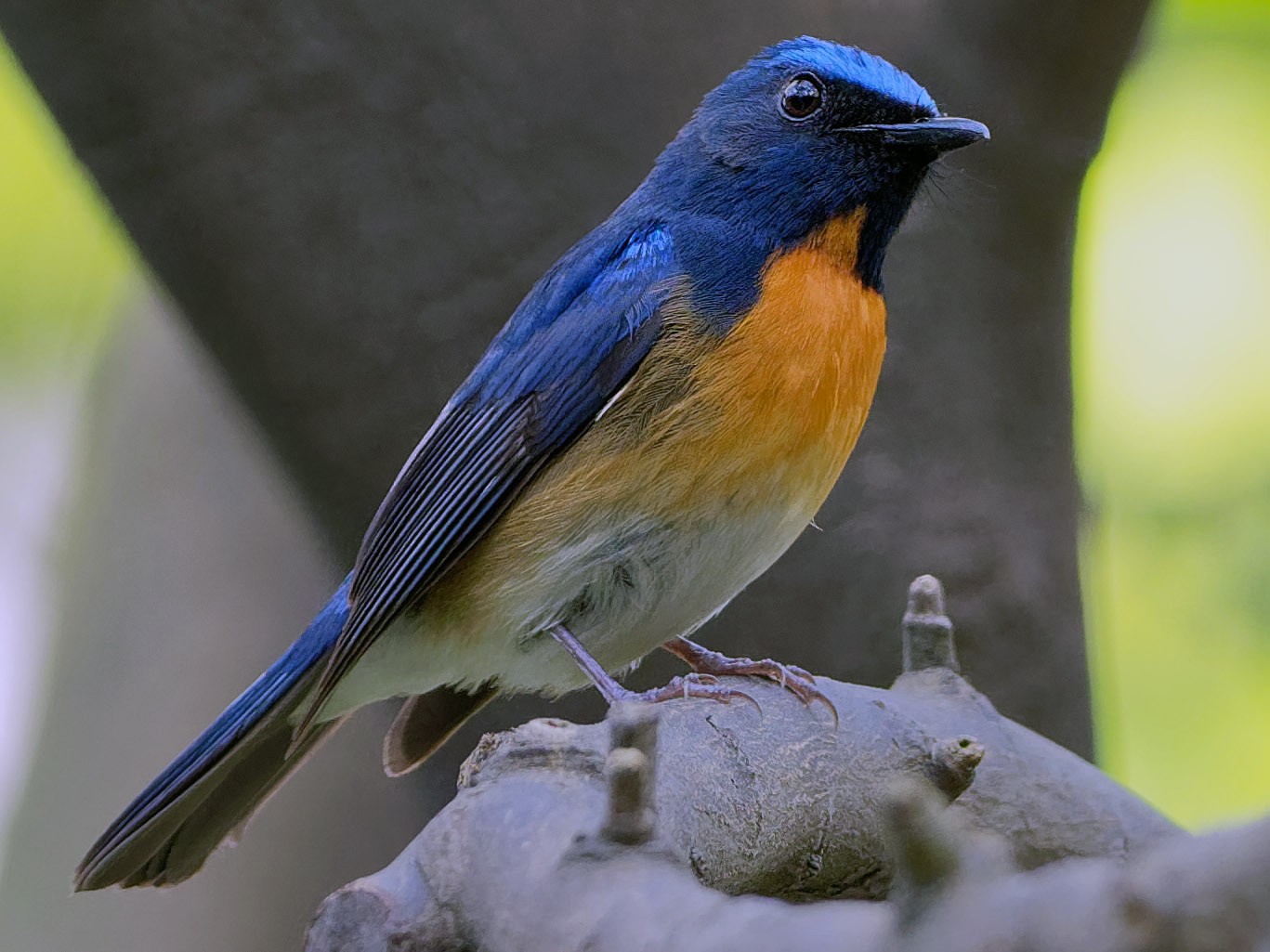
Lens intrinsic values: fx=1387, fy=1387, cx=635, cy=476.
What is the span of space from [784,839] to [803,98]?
1669mm

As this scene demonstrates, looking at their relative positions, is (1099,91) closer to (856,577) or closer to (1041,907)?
(856,577)

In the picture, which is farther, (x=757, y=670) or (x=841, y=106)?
(x=841, y=106)

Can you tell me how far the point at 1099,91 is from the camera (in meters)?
3.68

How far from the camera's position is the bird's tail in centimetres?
292

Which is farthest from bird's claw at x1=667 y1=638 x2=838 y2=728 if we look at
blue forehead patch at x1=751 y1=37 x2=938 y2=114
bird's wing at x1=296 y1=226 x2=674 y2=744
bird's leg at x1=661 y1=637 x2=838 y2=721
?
blue forehead patch at x1=751 y1=37 x2=938 y2=114

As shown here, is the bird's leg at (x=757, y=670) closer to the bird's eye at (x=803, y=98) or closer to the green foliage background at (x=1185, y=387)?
the bird's eye at (x=803, y=98)

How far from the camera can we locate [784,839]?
239cm

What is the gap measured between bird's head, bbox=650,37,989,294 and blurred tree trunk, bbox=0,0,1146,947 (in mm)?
479

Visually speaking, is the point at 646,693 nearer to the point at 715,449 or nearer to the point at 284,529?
the point at 715,449

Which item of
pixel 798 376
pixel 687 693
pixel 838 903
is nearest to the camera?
pixel 838 903

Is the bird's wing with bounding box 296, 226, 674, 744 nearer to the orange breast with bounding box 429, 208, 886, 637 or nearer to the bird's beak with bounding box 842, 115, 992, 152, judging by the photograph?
the orange breast with bounding box 429, 208, 886, 637

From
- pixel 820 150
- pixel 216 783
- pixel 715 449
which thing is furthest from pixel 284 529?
pixel 820 150

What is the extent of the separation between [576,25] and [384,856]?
91.7 inches

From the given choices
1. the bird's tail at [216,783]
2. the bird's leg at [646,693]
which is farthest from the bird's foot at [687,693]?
the bird's tail at [216,783]
